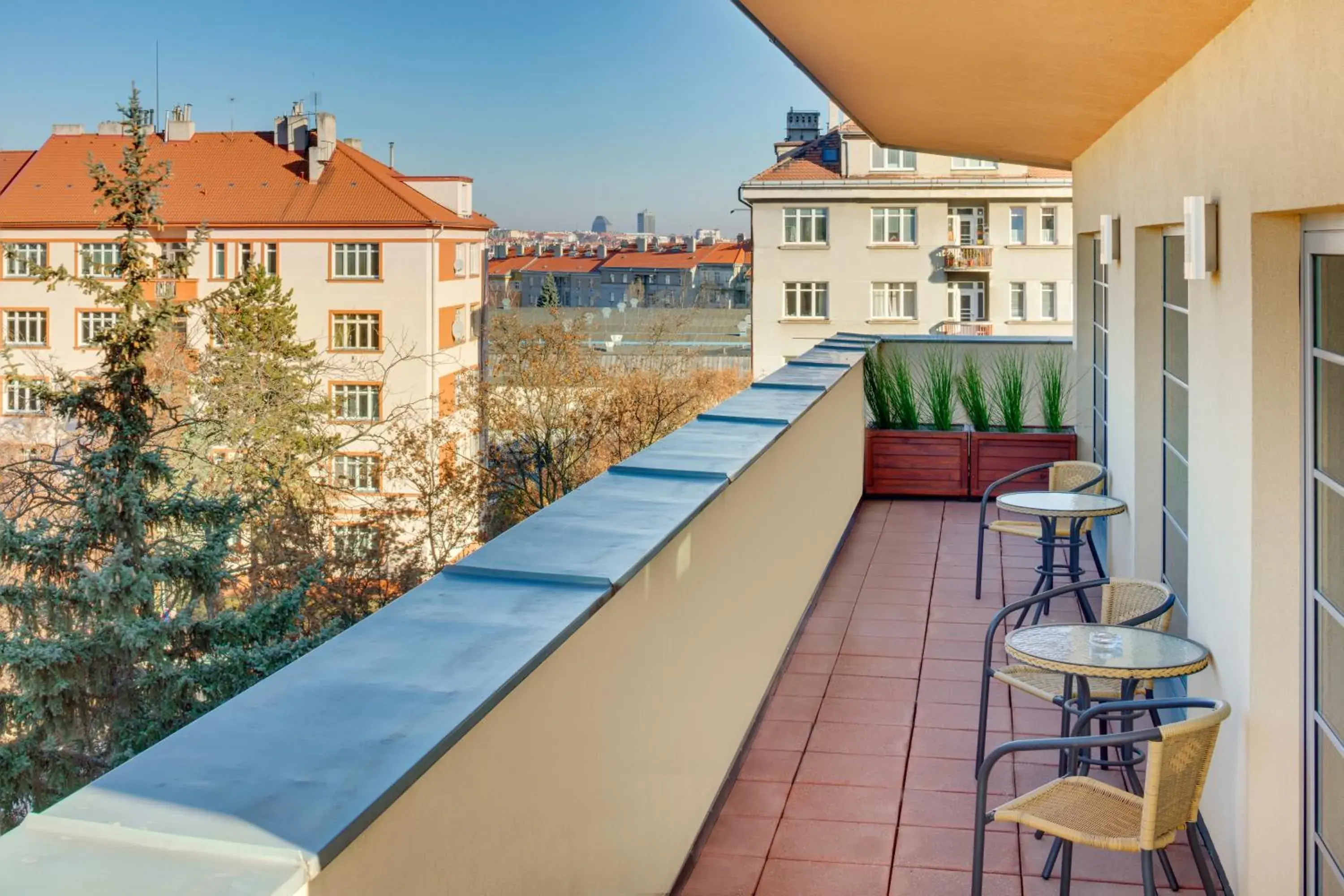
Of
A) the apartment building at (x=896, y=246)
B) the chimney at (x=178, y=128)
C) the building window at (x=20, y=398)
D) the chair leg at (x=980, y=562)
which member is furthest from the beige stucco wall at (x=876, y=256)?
the chair leg at (x=980, y=562)

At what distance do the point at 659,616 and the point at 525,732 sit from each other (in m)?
0.97

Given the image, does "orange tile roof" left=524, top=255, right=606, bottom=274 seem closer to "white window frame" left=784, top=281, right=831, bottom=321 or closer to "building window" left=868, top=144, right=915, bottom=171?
"white window frame" left=784, top=281, right=831, bottom=321

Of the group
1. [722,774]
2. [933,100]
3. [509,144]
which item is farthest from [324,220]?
[722,774]

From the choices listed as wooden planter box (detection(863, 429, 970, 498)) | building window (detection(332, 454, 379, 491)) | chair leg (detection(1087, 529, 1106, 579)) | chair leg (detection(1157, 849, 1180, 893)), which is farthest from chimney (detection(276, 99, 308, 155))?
chair leg (detection(1157, 849, 1180, 893))

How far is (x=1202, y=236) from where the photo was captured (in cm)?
368

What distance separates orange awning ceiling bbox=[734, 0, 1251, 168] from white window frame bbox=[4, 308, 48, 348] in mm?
46240

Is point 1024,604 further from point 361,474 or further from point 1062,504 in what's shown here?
point 361,474

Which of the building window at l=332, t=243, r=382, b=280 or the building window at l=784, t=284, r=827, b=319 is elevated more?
the building window at l=332, t=243, r=382, b=280

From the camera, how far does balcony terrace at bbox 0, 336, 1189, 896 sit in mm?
1280

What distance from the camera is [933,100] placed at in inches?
277

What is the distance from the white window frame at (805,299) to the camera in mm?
39969

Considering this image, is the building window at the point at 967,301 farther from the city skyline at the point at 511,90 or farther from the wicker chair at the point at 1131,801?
the wicker chair at the point at 1131,801

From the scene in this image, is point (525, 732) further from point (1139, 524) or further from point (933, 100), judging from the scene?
point (933, 100)

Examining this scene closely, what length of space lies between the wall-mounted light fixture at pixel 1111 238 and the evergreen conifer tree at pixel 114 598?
43.7 feet
